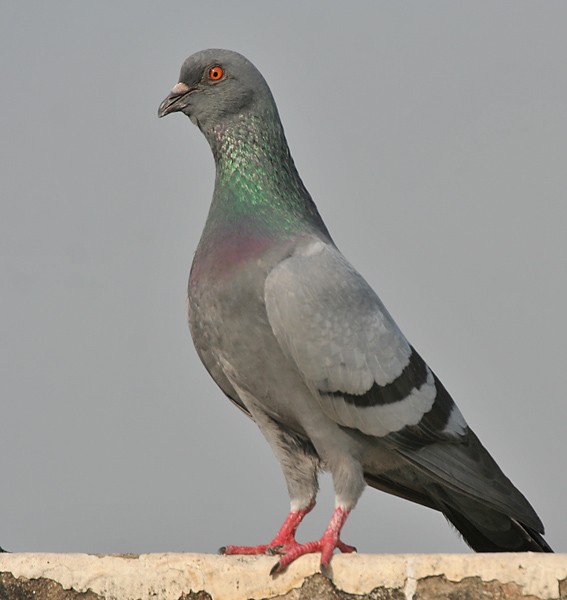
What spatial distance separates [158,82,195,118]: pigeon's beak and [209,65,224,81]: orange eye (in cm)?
16

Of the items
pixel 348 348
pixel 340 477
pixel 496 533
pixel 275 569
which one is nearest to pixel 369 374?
pixel 348 348

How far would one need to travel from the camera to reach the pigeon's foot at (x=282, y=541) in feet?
19.3


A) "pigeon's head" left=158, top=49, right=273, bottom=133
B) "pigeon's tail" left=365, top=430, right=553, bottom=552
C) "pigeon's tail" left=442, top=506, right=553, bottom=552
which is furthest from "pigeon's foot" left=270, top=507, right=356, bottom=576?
"pigeon's head" left=158, top=49, right=273, bottom=133

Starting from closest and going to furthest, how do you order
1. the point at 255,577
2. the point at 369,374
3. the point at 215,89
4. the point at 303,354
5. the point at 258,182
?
the point at 255,577 → the point at 303,354 → the point at 369,374 → the point at 258,182 → the point at 215,89

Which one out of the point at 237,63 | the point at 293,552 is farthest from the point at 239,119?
the point at 293,552

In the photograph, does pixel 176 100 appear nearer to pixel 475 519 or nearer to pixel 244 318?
pixel 244 318

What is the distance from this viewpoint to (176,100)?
665 cm

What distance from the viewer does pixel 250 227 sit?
6.10 m

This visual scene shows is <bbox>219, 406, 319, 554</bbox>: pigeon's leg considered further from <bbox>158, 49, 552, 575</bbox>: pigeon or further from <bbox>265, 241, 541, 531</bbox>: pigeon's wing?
<bbox>265, 241, 541, 531</bbox>: pigeon's wing

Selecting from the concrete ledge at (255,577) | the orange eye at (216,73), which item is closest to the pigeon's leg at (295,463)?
the concrete ledge at (255,577)

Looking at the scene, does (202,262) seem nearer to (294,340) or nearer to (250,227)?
(250,227)

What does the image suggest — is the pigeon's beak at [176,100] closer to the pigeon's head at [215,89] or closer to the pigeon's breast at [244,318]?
the pigeon's head at [215,89]

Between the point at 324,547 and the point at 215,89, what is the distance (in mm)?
2931

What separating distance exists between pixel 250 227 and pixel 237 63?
1.17 metres
